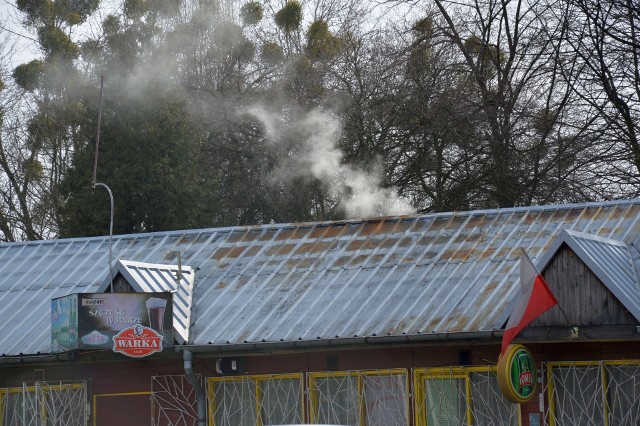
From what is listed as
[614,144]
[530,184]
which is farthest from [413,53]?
[614,144]

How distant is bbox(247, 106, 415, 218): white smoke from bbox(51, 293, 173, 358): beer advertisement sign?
18670 millimetres

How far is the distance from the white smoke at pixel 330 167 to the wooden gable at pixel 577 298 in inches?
794

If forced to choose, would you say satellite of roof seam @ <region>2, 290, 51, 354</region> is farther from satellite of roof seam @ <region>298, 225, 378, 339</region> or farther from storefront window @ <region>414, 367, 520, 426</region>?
storefront window @ <region>414, 367, 520, 426</region>

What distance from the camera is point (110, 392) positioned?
19.3 meters

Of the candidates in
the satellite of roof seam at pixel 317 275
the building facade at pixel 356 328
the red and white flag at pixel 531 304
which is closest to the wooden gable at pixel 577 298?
the building facade at pixel 356 328

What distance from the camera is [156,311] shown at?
18000 mm

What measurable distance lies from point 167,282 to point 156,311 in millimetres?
1327

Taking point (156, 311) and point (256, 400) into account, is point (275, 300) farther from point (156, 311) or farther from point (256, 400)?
point (156, 311)

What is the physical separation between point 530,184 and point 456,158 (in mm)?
4137

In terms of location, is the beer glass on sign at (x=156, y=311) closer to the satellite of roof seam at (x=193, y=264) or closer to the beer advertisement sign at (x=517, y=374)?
the satellite of roof seam at (x=193, y=264)

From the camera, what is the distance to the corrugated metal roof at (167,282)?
1850 centimetres

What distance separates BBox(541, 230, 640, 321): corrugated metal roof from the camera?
15164mm

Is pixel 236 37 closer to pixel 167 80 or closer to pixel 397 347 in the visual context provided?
pixel 167 80

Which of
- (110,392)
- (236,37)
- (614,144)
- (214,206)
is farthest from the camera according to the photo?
(236,37)
